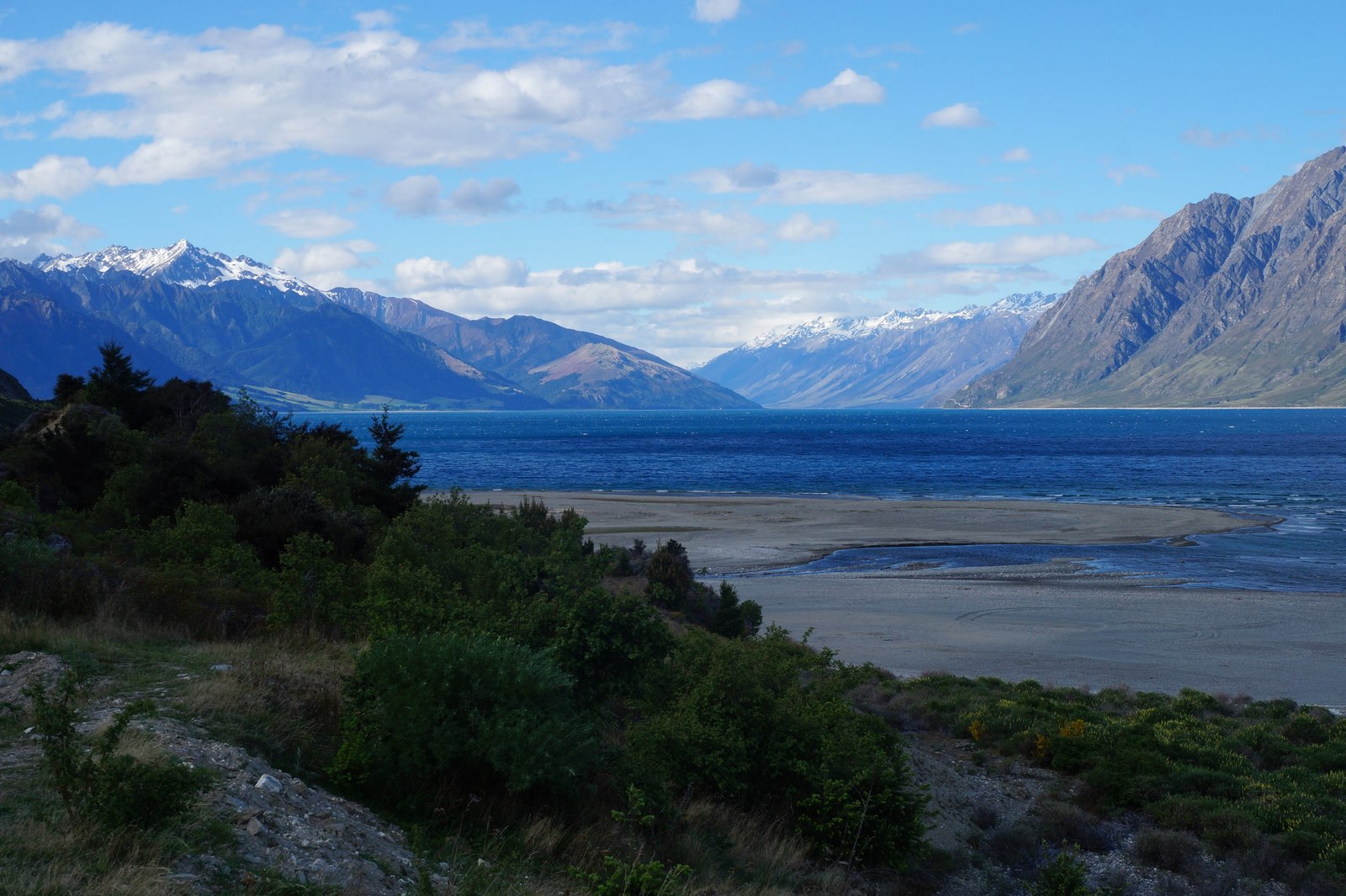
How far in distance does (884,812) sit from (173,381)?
124 ft

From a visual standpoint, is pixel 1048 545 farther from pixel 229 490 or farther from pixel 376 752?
pixel 376 752

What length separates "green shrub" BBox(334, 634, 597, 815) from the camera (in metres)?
9.13

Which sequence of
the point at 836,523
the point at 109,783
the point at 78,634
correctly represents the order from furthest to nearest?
the point at 836,523 < the point at 78,634 < the point at 109,783

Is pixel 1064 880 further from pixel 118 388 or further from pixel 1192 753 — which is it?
pixel 118 388

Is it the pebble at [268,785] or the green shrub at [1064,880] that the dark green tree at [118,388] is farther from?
the green shrub at [1064,880]

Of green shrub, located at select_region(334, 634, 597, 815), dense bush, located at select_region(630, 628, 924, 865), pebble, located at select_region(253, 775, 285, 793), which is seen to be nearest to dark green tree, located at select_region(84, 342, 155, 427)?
dense bush, located at select_region(630, 628, 924, 865)

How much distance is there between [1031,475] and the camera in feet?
309

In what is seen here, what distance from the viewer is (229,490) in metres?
26.8

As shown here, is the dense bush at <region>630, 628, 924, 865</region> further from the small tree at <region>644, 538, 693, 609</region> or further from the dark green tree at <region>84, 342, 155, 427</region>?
the dark green tree at <region>84, 342, 155, 427</region>

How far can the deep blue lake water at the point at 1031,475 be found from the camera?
153ft

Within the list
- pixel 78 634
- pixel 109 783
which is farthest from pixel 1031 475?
pixel 109 783

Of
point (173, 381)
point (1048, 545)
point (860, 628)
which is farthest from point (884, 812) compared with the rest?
point (1048, 545)

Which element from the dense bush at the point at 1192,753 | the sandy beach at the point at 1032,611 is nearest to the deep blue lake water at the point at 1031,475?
the sandy beach at the point at 1032,611

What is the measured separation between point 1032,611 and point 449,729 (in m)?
29.3
